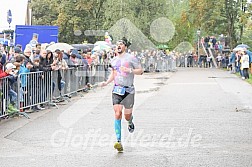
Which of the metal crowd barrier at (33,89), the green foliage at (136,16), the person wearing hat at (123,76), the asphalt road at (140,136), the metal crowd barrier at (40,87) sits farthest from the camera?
the green foliage at (136,16)

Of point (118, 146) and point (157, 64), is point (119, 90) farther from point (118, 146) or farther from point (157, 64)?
point (157, 64)

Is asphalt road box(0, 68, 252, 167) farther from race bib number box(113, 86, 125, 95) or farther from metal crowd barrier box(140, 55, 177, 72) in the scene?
metal crowd barrier box(140, 55, 177, 72)

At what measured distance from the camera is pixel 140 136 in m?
11.8

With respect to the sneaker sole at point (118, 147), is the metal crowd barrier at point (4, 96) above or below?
above

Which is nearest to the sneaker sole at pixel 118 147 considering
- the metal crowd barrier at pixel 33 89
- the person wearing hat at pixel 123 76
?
the person wearing hat at pixel 123 76

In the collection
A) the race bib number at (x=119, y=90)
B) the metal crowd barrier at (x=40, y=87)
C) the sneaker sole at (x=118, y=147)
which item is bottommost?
the sneaker sole at (x=118, y=147)

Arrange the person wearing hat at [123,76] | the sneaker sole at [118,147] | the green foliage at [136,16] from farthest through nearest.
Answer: the green foliage at [136,16] → the person wearing hat at [123,76] → the sneaker sole at [118,147]

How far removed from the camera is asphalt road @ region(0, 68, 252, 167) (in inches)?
371

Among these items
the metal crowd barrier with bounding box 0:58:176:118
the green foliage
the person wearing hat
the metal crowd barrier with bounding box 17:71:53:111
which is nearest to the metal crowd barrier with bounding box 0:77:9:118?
the metal crowd barrier with bounding box 0:58:176:118

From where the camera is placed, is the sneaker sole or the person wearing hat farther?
the person wearing hat

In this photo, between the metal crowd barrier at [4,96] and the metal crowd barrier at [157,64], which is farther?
the metal crowd barrier at [157,64]

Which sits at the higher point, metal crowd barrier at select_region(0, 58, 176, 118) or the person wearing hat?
the person wearing hat

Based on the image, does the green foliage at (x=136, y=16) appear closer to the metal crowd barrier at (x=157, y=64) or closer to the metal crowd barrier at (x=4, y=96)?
the metal crowd barrier at (x=157, y=64)

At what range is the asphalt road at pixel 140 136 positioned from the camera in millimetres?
9414
